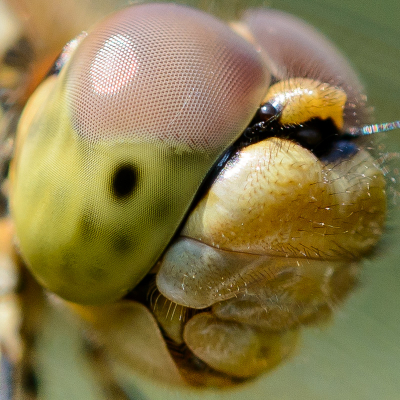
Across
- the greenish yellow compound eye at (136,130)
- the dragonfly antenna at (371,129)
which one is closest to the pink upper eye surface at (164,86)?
the greenish yellow compound eye at (136,130)

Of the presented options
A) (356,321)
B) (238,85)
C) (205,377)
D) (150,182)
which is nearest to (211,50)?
(238,85)

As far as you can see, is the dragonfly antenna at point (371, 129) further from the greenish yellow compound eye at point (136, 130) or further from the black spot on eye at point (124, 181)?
the black spot on eye at point (124, 181)

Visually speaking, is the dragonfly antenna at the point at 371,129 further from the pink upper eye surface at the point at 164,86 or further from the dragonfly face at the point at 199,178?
the pink upper eye surface at the point at 164,86

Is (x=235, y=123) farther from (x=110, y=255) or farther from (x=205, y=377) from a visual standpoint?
(x=205, y=377)

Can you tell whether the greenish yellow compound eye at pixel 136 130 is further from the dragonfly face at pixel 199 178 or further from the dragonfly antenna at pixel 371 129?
the dragonfly antenna at pixel 371 129

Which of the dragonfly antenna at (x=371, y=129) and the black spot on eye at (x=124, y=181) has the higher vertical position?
the dragonfly antenna at (x=371, y=129)

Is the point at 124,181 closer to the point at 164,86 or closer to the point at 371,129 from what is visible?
the point at 164,86
